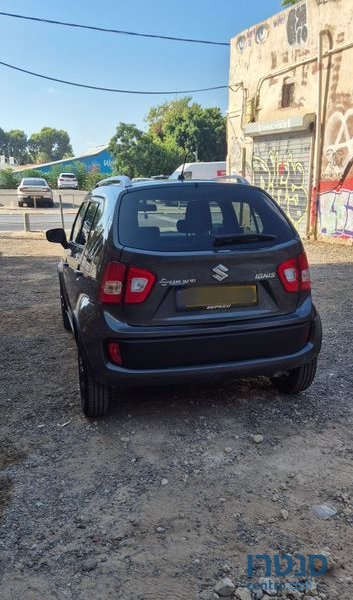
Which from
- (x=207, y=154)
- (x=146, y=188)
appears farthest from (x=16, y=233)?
(x=207, y=154)

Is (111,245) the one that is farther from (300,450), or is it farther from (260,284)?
(300,450)

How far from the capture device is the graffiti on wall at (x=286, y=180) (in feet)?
45.0

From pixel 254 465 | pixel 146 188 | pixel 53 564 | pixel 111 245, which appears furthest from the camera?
pixel 146 188

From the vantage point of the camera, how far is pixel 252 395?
387 cm

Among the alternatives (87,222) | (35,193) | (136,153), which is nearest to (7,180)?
(136,153)

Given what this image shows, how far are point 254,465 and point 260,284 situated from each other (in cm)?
116

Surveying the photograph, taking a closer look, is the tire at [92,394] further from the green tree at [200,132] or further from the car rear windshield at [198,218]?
the green tree at [200,132]

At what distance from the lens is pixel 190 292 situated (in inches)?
124

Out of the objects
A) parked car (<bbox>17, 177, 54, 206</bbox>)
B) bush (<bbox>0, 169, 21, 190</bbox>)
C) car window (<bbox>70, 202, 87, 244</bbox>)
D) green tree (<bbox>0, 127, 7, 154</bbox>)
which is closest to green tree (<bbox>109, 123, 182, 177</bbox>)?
bush (<bbox>0, 169, 21, 190</bbox>)

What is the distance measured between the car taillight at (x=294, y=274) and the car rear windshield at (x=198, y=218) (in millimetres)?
173

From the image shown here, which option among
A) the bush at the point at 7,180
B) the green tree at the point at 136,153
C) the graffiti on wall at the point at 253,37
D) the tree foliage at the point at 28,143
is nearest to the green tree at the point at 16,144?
the tree foliage at the point at 28,143

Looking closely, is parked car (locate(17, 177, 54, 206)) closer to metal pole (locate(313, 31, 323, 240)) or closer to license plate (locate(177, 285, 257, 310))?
metal pole (locate(313, 31, 323, 240))

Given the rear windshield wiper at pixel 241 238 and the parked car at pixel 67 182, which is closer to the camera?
the rear windshield wiper at pixel 241 238

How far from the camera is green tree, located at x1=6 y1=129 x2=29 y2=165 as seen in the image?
119m
